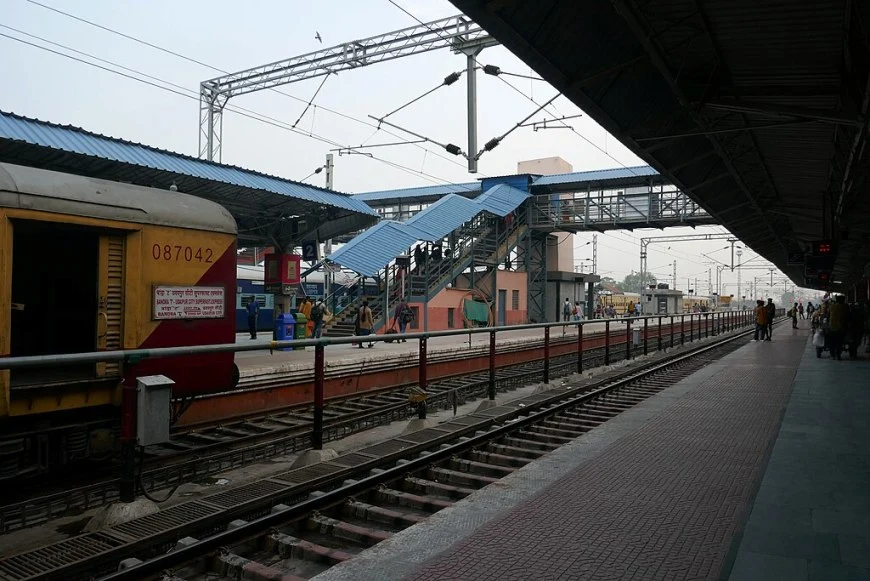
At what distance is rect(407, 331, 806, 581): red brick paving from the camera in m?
3.49

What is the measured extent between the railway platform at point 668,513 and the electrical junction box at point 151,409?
185 centimetres

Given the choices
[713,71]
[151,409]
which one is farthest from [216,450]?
[713,71]

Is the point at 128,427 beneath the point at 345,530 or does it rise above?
above

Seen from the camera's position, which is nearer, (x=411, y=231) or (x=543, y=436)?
(x=543, y=436)

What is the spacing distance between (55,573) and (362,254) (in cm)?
1839

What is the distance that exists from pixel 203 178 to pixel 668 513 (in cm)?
1166

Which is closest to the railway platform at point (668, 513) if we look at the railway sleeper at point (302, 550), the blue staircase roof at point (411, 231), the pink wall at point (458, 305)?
the railway sleeper at point (302, 550)

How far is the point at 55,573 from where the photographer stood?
365 cm

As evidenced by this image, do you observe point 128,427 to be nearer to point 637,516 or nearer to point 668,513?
point 637,516

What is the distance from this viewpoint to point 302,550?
13.1ft

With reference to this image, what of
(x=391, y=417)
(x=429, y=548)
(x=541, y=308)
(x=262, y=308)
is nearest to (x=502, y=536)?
(x=429, y=548)

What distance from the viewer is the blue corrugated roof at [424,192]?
38969mm

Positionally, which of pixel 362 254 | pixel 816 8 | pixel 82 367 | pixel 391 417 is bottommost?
pixel 391 417

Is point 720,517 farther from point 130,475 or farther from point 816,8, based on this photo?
point 816,8
